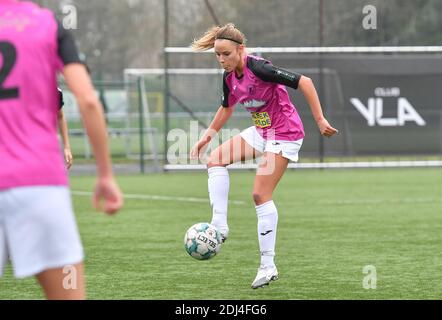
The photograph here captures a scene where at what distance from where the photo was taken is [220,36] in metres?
7.55

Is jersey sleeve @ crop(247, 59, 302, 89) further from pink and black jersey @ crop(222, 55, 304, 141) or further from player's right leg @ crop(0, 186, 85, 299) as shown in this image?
player's right leg @ crop(0, 186, 85, 299)

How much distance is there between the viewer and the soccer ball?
7.51 meters

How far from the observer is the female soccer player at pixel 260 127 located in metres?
7.39

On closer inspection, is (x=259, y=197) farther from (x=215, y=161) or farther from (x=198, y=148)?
(x=198, y=148)

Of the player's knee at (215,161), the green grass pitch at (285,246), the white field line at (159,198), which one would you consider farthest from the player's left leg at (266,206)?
the white field line at (159,198)

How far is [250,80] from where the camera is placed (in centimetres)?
763

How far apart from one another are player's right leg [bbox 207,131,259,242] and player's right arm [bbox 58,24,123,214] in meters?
3.85

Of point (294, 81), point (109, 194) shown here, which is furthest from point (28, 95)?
point (294, 81)

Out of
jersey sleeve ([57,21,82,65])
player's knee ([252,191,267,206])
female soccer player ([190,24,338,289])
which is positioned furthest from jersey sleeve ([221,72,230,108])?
Answer: jersey sleeve ([57,21,82,65])

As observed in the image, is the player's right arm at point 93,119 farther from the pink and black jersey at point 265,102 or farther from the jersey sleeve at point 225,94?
the jersey sleeve at point 225,94

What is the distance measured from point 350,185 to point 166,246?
8.29 m

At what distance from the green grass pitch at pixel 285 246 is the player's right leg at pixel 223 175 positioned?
0.45 m

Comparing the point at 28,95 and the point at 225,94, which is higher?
the point at 28,95

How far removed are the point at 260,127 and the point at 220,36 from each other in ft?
2.64
